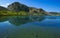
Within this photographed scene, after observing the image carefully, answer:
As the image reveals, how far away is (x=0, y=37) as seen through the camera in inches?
614

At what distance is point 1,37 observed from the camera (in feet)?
51.3

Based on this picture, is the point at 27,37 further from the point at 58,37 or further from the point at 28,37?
the point at 58,37

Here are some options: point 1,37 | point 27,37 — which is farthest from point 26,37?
point 1,37

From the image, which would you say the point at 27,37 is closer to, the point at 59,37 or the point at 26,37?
the point at 26,37

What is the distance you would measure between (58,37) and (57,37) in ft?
0.46

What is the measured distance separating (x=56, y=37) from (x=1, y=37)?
7.47 metres

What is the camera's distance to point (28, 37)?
15.6m

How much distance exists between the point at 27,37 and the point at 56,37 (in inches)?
157

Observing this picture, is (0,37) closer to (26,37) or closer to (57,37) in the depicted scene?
(26,37)

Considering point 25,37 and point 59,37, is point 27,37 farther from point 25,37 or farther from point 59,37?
point 59,37

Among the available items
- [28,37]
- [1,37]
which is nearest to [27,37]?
[28,37]

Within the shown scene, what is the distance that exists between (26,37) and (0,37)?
137 inches

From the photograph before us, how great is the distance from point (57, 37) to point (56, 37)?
0.13m

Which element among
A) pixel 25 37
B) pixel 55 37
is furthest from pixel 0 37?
pixel 55 37
